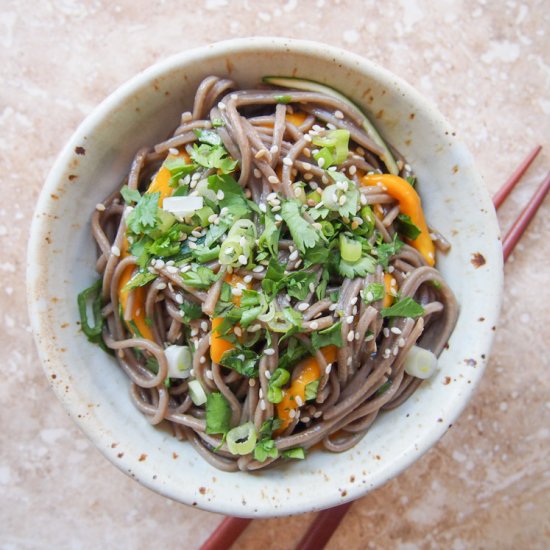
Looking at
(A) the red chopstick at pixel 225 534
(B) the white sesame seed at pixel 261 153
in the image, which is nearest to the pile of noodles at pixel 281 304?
(B) the white sesame seed at pixel 261 153

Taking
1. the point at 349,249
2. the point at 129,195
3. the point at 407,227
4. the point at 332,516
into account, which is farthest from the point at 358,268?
the point at 332,516

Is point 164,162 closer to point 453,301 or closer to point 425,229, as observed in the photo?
point 425,229

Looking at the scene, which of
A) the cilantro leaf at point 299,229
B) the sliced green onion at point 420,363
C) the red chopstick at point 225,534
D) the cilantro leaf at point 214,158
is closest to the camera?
the cilantro leaf at point 299,229

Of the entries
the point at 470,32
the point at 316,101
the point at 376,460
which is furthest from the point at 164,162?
the point at 470,32

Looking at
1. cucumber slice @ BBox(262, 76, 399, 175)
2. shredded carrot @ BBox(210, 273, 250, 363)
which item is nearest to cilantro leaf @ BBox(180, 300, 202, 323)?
shredded carrot @ BBox(210, 273, 250, 363)

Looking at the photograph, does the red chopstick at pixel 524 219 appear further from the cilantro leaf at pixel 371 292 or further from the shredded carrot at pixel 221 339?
the shredded carrot at pixel 221 339

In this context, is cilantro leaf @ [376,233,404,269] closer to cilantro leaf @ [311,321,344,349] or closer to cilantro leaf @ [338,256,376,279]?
cilantro leaf @ [338,256,376,279]

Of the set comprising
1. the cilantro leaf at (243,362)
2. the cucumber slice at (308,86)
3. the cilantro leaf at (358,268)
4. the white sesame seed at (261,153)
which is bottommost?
the cilantro leaf at (243,362)
